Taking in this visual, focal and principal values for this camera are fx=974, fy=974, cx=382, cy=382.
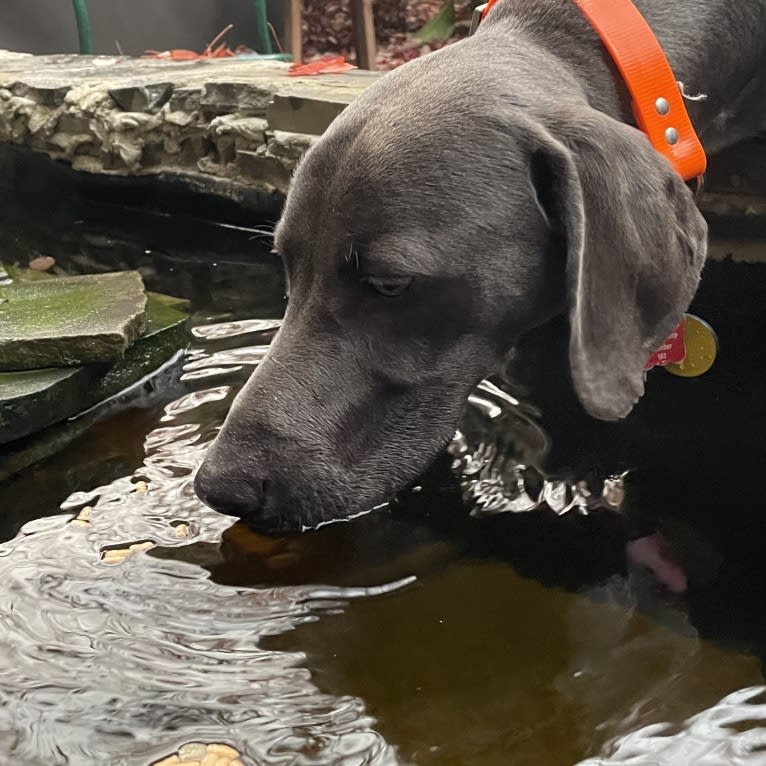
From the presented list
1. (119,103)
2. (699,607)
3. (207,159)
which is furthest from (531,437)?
(119,103)

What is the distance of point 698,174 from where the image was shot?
6.80 ft

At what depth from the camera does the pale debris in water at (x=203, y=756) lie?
5.12 feet

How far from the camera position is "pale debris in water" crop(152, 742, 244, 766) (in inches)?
61.4

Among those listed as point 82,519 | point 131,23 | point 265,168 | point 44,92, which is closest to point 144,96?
point 44,92

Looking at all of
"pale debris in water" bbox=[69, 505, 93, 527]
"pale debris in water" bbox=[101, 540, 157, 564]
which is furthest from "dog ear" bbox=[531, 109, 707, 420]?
"pale debris in water" bbox=[69, 505, 93, 527]

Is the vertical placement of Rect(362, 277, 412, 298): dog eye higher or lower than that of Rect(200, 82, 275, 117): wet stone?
higher

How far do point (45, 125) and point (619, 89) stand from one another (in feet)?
13.8

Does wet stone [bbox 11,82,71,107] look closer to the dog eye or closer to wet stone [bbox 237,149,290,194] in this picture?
wet stone [bbox 237,149,290,194]

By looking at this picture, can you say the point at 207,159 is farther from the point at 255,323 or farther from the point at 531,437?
the point at 531,437

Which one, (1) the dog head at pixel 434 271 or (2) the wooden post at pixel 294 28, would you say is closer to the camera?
(1) the dog head at pixel 434 271

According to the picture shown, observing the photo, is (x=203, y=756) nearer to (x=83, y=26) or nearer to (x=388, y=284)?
(x=388, y=284)

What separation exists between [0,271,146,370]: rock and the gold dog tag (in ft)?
5.13

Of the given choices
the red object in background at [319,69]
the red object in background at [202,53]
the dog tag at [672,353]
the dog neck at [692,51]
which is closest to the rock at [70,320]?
the dog neck at [692,51]

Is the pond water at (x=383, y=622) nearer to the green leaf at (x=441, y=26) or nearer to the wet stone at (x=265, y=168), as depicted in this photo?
the wet stone at (x=265, y=168)
